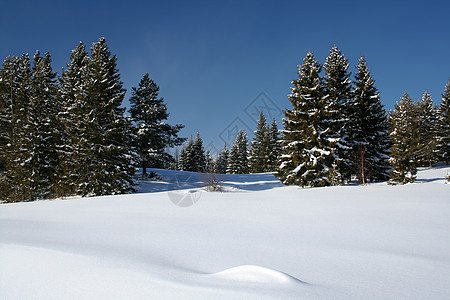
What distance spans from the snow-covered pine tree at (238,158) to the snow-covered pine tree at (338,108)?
27.3m

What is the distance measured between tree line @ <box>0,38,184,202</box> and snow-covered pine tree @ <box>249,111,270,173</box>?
70.1ft

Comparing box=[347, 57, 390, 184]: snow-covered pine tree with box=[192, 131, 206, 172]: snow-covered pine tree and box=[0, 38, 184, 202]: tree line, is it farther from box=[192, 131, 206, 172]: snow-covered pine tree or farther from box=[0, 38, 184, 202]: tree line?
box=[192, 131, 206, 172]: snow-covered pine tree

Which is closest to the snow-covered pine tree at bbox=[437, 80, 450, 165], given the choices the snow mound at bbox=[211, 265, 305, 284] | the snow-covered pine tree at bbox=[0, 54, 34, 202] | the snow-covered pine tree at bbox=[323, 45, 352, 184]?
the snow-covered pine tree at bbox=[323, 45, 352, 184]

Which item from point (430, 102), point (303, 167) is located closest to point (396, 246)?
point (303, 167)

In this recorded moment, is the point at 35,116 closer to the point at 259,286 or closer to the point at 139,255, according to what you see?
the point at 139,255

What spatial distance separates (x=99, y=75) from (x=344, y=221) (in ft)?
61.4

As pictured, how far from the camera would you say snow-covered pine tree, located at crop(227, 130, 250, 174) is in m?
46.2

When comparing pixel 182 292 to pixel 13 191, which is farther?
pixel 13 191

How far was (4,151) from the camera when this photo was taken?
19.5 metres

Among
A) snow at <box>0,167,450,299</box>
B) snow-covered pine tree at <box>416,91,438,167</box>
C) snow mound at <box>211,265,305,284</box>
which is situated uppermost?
snow-covered pine tree at <box>416,91,438,167</box>

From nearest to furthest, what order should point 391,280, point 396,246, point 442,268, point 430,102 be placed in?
point 391,280 < point 442,268 < point 396,246 < point 430,102

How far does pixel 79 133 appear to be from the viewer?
1617 centimetres

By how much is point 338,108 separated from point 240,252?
18251 millimetres

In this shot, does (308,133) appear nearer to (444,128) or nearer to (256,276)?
(256,276)
